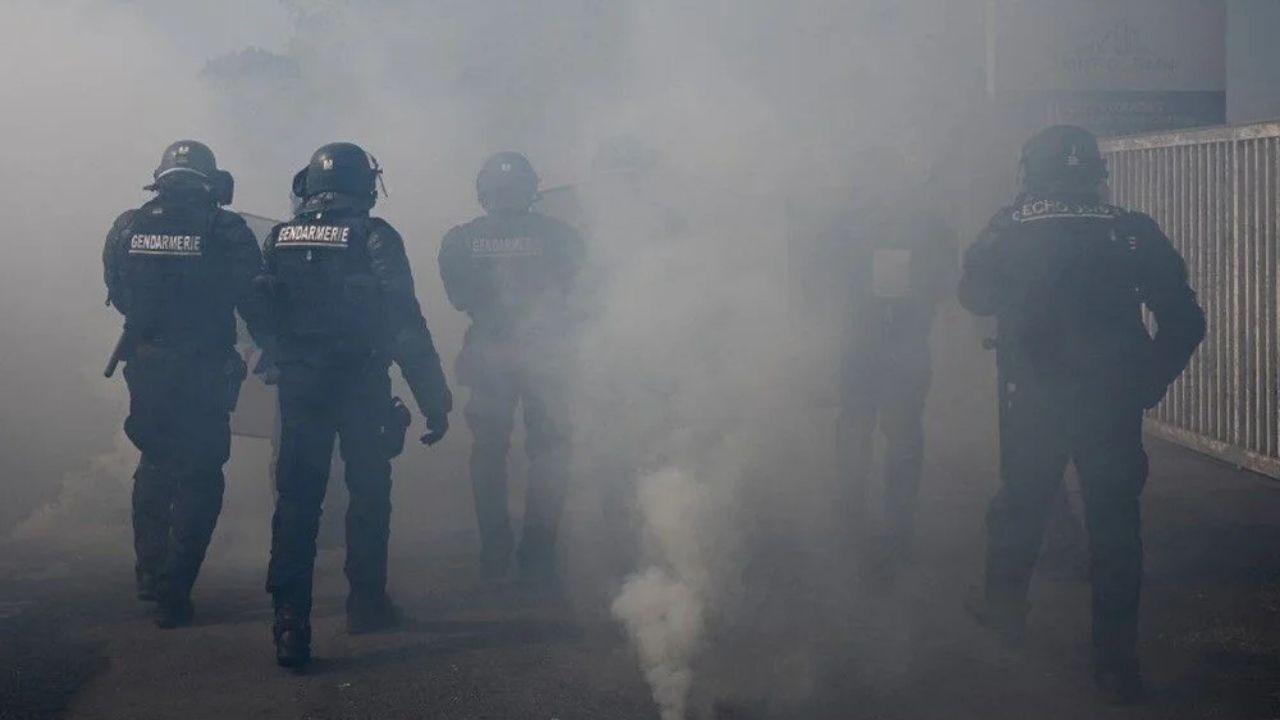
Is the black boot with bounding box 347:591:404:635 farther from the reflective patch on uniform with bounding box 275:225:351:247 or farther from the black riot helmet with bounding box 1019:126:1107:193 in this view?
the black riot helmet with bounding box 1019:126:1107:193

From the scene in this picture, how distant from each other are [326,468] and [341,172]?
1106 mm

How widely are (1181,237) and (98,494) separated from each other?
23.2 feet

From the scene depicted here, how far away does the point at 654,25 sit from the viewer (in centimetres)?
727

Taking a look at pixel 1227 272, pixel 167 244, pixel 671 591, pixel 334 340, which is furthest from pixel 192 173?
pixel 1227 272

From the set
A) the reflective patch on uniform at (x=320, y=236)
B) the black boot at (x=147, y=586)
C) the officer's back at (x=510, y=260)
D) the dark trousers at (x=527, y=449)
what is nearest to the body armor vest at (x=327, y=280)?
the reflective patch on uniform at (x=320, y=236)

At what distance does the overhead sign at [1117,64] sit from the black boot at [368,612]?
6517mm

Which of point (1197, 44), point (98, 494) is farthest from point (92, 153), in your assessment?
point (1197, 44)

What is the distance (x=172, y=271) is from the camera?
17.1ft

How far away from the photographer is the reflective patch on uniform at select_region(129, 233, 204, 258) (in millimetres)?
5207

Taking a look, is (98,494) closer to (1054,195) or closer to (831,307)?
(831,307)

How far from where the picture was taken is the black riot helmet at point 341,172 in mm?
4805

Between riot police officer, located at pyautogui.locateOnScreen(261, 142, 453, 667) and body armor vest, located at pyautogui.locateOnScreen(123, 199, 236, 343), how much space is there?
0.53 m

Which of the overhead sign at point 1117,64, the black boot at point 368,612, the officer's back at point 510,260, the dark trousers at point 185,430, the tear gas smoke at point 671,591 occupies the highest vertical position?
the overhead sign at point 1117,64

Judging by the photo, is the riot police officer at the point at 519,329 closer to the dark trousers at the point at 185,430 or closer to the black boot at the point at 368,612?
the black boot at the point at 368,612
